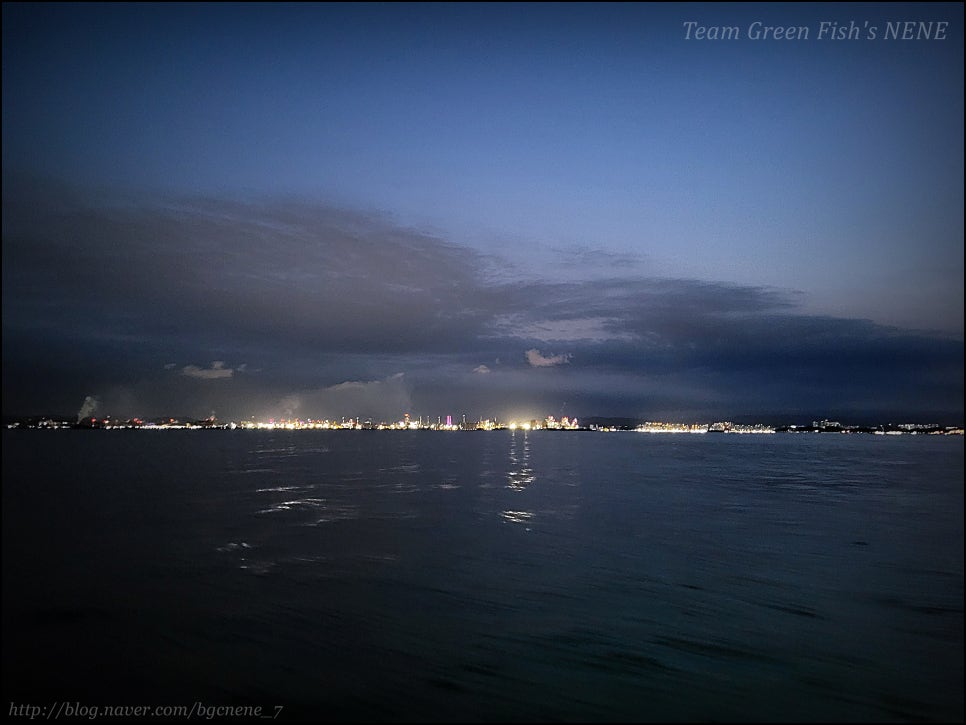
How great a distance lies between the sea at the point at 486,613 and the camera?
Result: 41.6 feet

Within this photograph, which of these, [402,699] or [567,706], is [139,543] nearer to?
[402,699]

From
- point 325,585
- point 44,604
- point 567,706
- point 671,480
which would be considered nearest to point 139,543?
point 44,604

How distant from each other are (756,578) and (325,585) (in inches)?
580

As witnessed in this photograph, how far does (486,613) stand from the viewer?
18.0 metres

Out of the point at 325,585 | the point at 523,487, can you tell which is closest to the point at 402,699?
the point at 325,585

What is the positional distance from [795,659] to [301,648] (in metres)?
11.7

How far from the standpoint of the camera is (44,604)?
729 inches

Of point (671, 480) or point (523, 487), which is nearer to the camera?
point (523, 487)

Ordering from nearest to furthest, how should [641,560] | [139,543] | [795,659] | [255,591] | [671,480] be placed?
[795,659] < [255,591] < [641,560] < [139,543] < [671,480]

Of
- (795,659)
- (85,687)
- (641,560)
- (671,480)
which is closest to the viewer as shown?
(85,687)

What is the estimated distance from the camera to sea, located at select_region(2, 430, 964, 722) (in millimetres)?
12688

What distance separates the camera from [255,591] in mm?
20000

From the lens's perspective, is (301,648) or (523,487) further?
(523,487)

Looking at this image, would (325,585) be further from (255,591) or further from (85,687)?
(85,687)
